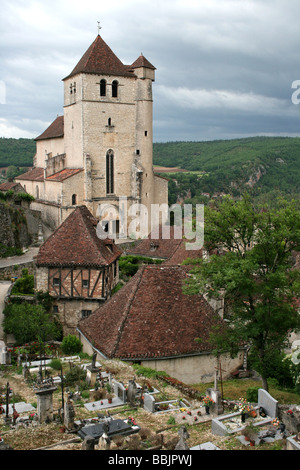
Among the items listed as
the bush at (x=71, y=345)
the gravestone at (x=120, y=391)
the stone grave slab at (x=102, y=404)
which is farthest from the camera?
the bush at (x=71, y=345)

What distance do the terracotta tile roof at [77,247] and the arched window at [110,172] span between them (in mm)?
23865

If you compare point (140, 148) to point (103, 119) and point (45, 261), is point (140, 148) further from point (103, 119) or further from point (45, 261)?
point (45, 261)

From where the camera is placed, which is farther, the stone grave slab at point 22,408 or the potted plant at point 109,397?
the potted plant at point 109,397

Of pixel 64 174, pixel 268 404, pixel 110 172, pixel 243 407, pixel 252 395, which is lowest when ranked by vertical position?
pixel 252 395

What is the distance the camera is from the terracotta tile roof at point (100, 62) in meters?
51.0

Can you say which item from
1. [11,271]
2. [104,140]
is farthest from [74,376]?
[104,140]

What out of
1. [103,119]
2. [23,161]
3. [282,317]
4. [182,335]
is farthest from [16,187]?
[23,161]

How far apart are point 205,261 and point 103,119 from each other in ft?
119

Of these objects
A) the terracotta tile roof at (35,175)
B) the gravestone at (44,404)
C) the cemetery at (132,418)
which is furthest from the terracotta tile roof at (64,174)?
the gravestone at (44,404)

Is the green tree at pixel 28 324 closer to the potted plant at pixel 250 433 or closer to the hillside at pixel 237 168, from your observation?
the potted plant at pixel 250 433

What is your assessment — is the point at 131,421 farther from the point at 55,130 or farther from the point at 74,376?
the point at 55,130

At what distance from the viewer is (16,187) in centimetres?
5712

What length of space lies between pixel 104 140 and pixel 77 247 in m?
27.2

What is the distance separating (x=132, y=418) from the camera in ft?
41.2
